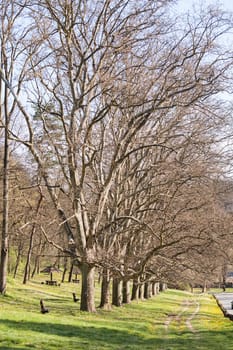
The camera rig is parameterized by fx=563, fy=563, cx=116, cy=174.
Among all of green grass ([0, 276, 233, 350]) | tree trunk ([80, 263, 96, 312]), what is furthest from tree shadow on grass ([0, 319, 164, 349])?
tree trunk ([80, 263, 96, 312])

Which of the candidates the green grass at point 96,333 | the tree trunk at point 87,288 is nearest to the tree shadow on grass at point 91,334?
the green grass at point 96,333

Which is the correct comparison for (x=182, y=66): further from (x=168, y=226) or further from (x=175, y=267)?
(x=175, y=267)

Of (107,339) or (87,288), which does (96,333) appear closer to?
(107,339)

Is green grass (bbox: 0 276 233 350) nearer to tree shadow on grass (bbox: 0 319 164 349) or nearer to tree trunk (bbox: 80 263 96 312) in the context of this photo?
tree shadow on grass (bbox: 0 319 164 349)

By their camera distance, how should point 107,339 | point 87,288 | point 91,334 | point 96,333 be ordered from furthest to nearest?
point 87,288
point 96,333
point 91,334
point 107,339

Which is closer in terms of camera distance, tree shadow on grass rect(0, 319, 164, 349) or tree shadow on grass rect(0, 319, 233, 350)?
tree shadow on grass rect(0, 319, 233, 350)

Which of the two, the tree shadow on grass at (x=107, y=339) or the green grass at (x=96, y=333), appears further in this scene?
the tree shadow on grass at (x=107, y=339)

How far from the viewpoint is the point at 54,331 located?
17.1m

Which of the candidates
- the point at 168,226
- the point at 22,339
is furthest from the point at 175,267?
the point at 22,339

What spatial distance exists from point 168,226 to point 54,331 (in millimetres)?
10728

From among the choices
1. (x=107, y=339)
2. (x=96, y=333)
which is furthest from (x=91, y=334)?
(x=107, y=339)

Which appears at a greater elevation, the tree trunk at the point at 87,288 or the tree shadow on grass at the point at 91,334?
the tree trunk at the point at 87,288

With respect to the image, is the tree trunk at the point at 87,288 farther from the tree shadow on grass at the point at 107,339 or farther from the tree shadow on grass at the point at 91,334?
the tree shadow on grass at the point at 91,334

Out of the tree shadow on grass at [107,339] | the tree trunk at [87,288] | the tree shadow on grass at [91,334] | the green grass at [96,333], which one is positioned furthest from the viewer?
the tree trunk at [87,288]
